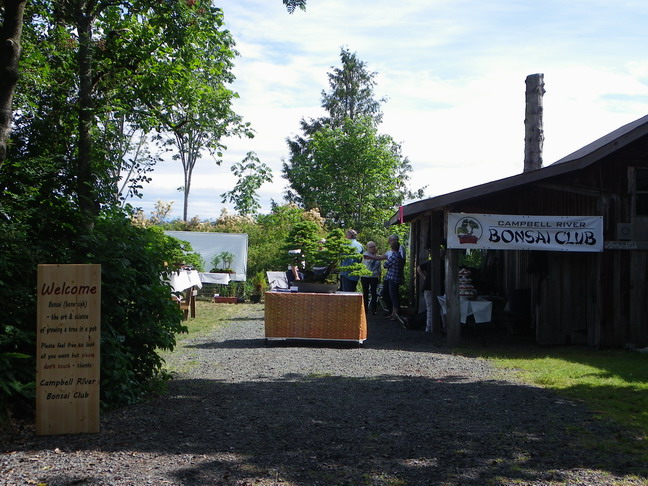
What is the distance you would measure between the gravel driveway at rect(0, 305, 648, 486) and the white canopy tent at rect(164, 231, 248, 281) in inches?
558

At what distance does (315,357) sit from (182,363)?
6.51ft

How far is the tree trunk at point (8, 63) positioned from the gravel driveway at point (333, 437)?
2.67 m

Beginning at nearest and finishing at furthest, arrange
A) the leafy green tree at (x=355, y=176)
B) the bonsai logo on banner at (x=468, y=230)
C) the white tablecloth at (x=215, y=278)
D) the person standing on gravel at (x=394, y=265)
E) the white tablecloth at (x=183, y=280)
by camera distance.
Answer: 1. the bonsai logo on banner at (x=468, y=230)
2. the white tablecloth at (x=183, y=280)
3. the person standing on gravel at (x=394, y=265)
4. the white tablecloth at (x=215, y=278)
5. the leafy green tree at (x=355, y=176)

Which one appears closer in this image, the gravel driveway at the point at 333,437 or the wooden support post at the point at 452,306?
the gravel driveway at the point at 333,437

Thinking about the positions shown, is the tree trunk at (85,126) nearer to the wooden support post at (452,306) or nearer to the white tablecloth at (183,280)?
the white tablecloth at (183,280)

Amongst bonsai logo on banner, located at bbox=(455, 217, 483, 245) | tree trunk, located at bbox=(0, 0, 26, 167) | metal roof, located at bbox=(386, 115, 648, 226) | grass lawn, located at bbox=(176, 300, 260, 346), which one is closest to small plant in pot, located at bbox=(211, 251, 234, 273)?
grass lawn, located at bbox=(176, 300, 260, 346)

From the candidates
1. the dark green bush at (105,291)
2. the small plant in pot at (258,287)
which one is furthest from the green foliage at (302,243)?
the small plant in pot at (258,287)

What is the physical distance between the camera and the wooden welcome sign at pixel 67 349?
567 centimetres

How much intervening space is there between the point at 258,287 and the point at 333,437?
1692 cm

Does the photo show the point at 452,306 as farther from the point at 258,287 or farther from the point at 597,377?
the point at 258,287

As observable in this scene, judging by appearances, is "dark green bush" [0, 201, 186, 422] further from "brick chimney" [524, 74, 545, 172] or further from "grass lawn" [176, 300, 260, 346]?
"brick chimney" [524, 74, 545, 172]

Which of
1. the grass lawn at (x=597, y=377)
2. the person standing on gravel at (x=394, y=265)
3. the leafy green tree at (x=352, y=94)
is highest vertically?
the leafy green tree at (x=352, y=94)

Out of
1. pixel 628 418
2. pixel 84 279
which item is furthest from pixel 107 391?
pixel 628 418

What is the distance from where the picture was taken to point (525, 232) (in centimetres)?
1196
